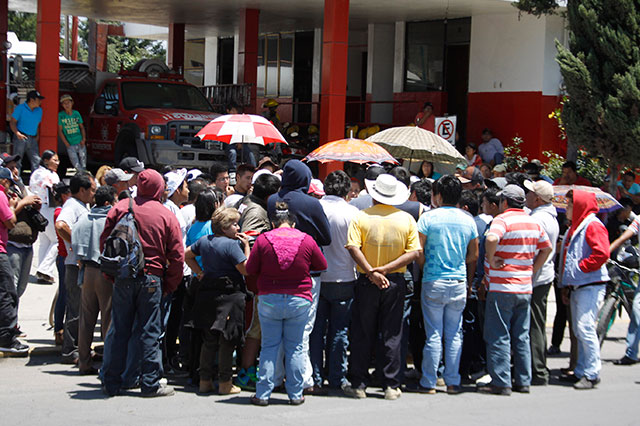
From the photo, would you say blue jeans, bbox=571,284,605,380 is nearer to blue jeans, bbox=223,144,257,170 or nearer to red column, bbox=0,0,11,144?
blue jeans, bbox=223,144,257,170

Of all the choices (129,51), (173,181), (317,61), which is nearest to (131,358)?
(173,181)

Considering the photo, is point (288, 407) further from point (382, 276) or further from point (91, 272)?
point (91, 272)

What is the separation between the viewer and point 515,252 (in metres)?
7.62

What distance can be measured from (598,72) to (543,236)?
756 centimetres

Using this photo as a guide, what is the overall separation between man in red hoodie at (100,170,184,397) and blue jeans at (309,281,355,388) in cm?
137

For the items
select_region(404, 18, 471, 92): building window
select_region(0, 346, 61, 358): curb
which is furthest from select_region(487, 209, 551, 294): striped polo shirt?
select_region(404, 18, 471, 92): building window

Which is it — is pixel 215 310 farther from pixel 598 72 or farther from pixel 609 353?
pixel 598 72

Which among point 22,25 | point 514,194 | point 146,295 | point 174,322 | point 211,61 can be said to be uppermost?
point 22,25

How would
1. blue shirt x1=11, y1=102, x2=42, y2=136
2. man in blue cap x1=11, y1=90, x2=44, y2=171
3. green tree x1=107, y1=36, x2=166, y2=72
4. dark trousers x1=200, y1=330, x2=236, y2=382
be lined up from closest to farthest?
dark trousers x1=200, y1=330, x2=236, y2=382 → man in blue cap x1=11, y1=90, x2=44, y2=171 → blue shirt x1=11, y1=102, x2=42, y2=136 → green tree x1=107, y1=36, x2=166, y2=72

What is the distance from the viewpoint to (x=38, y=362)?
27.0 ft

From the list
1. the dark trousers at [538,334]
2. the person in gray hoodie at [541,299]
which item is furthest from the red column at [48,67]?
the dark trousers at [538,334]

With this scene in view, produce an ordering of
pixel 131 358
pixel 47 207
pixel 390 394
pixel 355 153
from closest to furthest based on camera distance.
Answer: pixel 131 358
pixel 390 394
pixel 355 153
pixel 47 207

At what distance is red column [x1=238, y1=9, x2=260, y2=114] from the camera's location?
22508 mm

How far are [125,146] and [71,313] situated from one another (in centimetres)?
928
